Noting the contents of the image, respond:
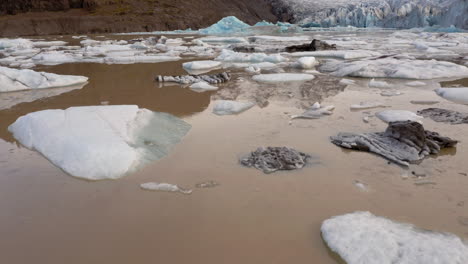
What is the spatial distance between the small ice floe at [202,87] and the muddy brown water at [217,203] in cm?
233

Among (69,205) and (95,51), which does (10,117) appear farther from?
(95,51)

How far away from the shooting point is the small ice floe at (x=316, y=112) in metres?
3.94

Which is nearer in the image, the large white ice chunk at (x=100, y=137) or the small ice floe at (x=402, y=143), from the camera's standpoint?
the large white ice chunk at (x=100, y=137)

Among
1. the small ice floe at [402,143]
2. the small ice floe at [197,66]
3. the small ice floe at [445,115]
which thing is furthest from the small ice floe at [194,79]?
the small ice floe at [402,143]

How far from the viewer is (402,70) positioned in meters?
6.59

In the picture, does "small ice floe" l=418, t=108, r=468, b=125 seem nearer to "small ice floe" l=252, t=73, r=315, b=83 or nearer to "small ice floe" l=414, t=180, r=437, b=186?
"small ice floe" l=414, t=180, r=437, b=186

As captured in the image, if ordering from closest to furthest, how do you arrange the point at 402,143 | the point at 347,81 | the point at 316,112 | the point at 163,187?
the point at 163,187
the point at 402,143
the point at 316,112
the point at 347,81

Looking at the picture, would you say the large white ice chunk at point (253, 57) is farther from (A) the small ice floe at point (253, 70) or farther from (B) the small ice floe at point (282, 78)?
(B) the small ice floe at point (282, 78)

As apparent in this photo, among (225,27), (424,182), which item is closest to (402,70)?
(424,182)

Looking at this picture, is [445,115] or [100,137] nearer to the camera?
[100,137]

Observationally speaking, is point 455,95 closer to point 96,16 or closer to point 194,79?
point 194,79

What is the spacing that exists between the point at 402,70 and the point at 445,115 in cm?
307

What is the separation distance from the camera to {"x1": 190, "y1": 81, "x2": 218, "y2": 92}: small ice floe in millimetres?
5648

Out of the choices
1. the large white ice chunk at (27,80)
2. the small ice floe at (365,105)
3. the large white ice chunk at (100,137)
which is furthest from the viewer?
the large white ice chunk at (27,80)
